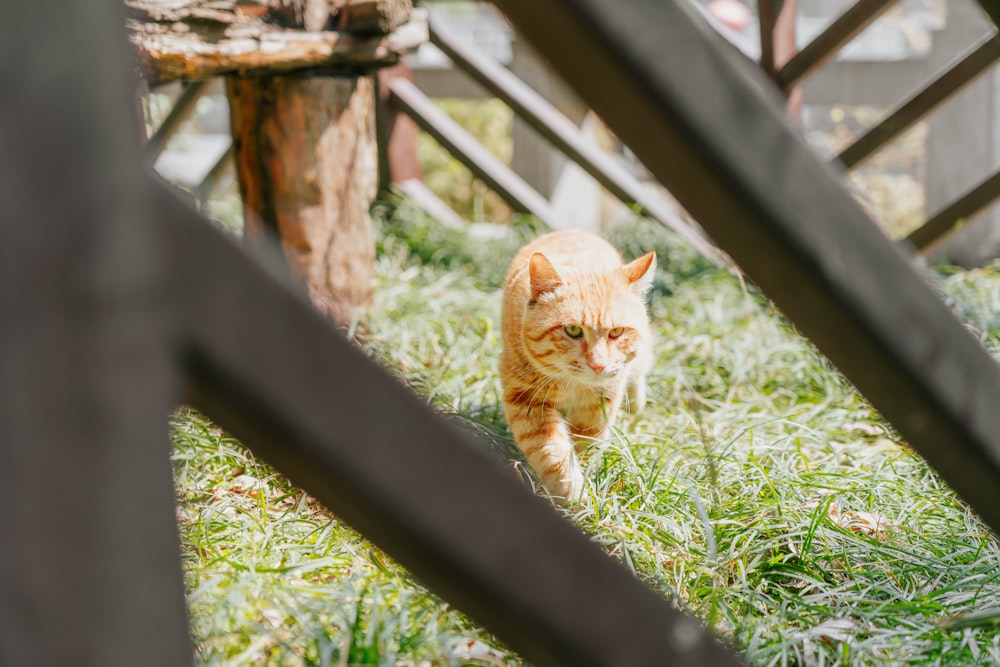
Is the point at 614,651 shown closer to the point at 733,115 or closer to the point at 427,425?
the point at 427,425

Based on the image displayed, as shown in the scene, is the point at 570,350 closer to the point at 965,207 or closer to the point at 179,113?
the point at 965,207

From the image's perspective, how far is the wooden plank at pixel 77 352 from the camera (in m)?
0.74

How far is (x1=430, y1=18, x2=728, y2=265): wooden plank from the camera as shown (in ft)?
15.8

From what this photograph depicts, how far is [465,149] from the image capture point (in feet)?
16.3

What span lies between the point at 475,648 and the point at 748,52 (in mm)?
3425

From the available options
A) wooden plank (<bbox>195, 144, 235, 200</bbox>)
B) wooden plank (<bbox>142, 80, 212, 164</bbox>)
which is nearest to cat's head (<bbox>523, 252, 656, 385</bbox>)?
wooden plank (<bbox>142, 80, 212, 164</bbox>)

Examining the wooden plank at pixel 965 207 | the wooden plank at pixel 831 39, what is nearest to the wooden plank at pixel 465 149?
the wooden plank at pixel 831 39

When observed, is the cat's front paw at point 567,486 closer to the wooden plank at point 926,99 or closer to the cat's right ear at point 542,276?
the cat's right ear at point 542,276

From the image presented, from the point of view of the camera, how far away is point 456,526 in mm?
894

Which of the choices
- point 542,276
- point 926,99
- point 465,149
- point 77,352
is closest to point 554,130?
point 465,149

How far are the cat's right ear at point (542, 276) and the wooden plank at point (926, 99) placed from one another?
2.11 m

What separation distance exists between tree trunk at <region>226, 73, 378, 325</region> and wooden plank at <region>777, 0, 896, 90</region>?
1909 mm

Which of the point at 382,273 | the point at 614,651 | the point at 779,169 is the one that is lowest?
the point at 382,273

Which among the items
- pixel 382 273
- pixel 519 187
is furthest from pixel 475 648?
pixel 519 187
